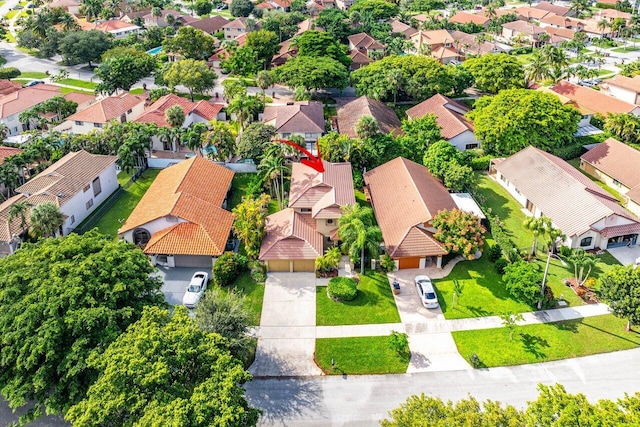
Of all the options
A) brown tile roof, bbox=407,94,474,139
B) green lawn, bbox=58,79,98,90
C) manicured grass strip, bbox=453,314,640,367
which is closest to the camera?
manicured grass strip, bbox=453,314,640,367

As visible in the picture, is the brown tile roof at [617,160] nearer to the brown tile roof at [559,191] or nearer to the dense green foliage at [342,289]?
the brown tile roof at [559,191]

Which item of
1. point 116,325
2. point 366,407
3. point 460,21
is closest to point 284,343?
point 366,407

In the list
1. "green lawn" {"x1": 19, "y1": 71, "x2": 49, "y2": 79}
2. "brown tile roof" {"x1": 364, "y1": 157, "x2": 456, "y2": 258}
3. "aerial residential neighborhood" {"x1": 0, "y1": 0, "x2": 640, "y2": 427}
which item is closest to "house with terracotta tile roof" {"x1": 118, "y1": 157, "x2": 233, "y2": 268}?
"aerial residential neighborhood" {"x1": 0, "y1": 0, "x2": 640, "y2": 427}

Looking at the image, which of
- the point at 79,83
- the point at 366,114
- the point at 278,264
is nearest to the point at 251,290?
the point at 278,264

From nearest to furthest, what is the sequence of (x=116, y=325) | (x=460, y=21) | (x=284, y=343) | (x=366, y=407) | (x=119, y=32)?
(x=116, y=325) < (x=366, y=407) < (x=284, y=343) < (x=119, y=32) < (x=460, y=21)

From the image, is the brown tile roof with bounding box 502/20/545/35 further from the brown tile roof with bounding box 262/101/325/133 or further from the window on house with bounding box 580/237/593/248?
the window on house with bounding box 580/237/593/248

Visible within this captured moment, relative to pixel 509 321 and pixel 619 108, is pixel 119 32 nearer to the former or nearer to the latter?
pixel 619 108

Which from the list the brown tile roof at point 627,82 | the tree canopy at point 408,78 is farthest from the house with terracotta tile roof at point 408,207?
the brown tile roof at point 627,82
